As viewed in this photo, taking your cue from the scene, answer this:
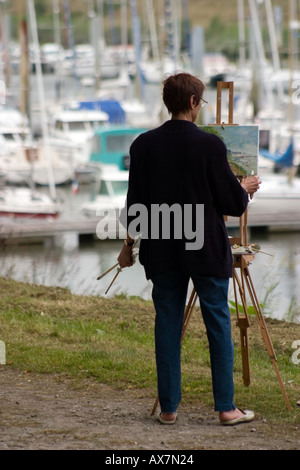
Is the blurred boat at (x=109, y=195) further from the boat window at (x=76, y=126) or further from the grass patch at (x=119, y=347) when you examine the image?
the grass patch at (x=119, y=347)

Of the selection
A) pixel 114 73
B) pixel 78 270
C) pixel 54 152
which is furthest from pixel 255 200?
pixel 114 73

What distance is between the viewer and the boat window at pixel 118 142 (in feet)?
86.2

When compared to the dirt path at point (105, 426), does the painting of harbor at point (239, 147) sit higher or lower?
higher

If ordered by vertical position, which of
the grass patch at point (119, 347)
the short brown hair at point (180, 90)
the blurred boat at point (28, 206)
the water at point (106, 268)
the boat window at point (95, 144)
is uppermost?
the short brown hair at point (180, 90)

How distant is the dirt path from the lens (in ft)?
15.2

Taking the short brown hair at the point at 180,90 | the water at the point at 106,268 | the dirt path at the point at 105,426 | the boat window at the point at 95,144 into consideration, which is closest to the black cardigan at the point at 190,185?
the short brown hair at the point at 180,90

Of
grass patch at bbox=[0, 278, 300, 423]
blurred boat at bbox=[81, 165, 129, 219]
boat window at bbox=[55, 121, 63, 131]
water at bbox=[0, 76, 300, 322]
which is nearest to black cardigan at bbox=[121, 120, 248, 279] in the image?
grass patch at bbox=[0, 278, 300, 423]

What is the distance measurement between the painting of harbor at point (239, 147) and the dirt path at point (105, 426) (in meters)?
1.43

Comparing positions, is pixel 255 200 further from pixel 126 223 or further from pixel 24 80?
pixel 126 223

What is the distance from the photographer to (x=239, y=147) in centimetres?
541

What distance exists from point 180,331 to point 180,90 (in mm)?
1295

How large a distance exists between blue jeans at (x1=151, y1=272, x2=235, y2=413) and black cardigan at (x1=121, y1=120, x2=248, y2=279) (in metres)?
0.09

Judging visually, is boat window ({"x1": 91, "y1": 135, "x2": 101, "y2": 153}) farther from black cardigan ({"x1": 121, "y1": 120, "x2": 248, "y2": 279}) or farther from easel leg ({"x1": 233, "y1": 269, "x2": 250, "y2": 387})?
black cardigan ({"x1": 121, "y1": 120, "x2": 248, "y2": 279})

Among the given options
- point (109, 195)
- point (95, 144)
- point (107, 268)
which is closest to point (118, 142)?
point (95, 144)
